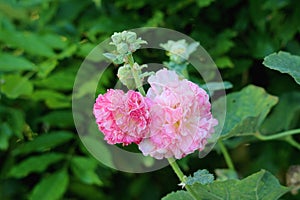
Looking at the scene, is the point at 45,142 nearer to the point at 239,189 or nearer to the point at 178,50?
the point at 178,50

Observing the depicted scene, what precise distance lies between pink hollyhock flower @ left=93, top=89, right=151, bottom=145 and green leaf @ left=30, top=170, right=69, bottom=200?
2.19 ft

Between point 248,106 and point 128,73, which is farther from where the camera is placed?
point 248,106

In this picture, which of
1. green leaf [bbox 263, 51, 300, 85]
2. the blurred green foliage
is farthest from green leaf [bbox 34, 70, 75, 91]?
green leaf [bbox 263, 51, 300, 85]

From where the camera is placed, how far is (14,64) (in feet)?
4.32

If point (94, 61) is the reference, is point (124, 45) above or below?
below

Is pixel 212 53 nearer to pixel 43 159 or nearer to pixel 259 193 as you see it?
pixel 43 159

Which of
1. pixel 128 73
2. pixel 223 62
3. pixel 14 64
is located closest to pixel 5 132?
pixel 14 64

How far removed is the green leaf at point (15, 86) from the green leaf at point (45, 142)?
0.35ft

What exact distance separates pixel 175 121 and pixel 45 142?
77 cm

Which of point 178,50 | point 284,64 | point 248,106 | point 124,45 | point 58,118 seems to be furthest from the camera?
point 58,118

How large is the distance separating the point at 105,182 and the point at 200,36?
1.35ft

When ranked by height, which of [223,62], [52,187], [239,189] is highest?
[223,62]

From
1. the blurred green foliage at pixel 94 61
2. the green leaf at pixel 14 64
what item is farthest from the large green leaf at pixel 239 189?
the green leaf at pixel 14 64

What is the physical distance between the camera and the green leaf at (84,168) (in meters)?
1.32
